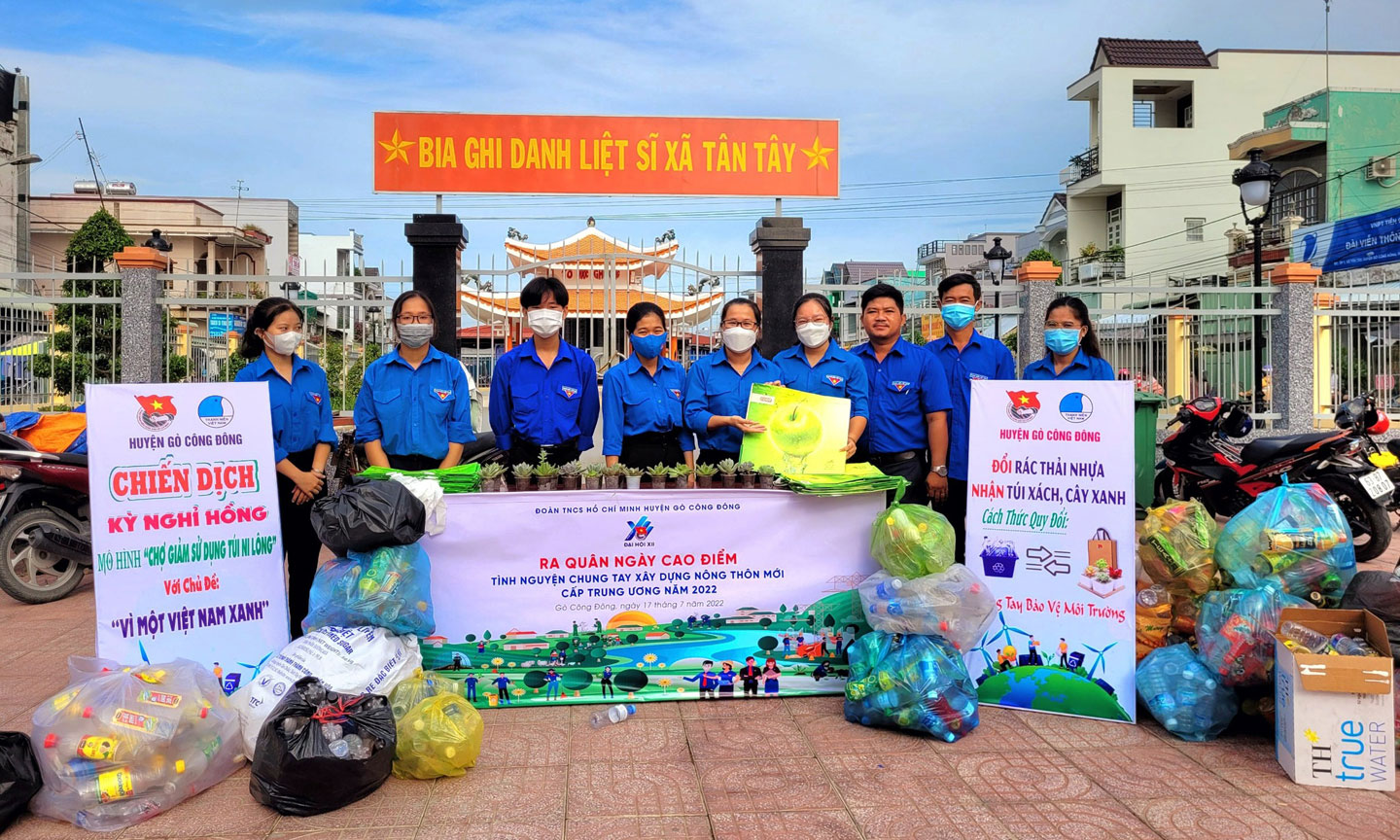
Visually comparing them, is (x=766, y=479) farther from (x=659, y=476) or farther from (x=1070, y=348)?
(x=1070, y=348)

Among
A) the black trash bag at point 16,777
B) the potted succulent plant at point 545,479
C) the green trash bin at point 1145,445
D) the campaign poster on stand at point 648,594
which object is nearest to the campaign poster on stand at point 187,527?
the black trash bag at point 16,777

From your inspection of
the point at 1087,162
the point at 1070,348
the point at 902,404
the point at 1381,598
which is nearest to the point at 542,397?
the point at 902,404

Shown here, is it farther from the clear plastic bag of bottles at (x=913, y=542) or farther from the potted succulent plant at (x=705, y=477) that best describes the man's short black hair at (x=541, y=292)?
the clear plastic bag of bottles at (x=913, y=542)

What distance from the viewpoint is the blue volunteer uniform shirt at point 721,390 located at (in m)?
4.55

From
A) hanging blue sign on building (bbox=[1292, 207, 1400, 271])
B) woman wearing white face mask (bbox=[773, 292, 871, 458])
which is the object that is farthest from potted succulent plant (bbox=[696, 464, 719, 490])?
hanging blue sign on building (bbox=[1292, 207, 1400, 271])

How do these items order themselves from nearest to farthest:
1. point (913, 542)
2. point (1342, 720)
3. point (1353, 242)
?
point (1342, 720) < point (913, 542) < point (1353, 242)

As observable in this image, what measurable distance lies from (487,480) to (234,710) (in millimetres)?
1223

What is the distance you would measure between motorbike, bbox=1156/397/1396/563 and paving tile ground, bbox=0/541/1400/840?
3863 millimetres

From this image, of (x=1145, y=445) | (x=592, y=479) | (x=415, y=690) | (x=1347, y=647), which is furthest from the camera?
(x=1145, y=445)

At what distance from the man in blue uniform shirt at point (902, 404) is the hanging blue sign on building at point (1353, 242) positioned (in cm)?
1550

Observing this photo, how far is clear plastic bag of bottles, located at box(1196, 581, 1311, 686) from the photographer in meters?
3.33

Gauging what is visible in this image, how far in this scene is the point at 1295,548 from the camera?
3.51m

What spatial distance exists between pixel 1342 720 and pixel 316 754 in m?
3.29

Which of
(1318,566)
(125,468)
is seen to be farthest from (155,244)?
A: (1318,566)
